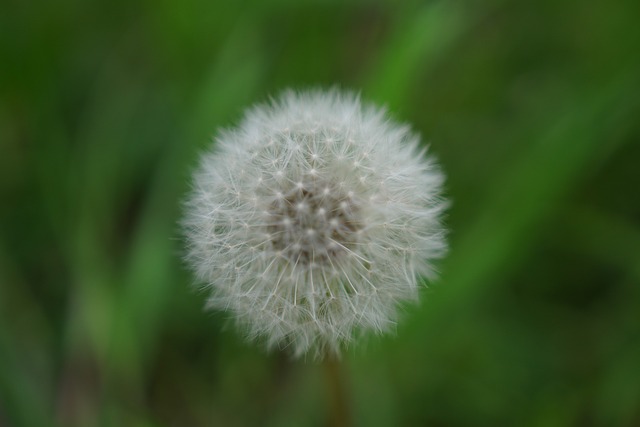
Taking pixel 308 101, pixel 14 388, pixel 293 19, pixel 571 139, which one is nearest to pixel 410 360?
pixel 571 139

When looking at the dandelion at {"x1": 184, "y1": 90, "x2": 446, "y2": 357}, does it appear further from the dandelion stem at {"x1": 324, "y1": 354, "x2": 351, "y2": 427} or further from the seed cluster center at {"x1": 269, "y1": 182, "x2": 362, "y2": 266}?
the dandelion stem at {"x1": 324, "y1": 354, "x2": 351, "y2": 427}

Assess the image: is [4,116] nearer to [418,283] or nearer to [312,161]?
[312,161]

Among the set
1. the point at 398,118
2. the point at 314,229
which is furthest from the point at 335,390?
the point at 398,118

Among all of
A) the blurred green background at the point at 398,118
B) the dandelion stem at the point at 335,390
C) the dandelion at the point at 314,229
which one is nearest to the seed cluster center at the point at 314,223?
the dandelion at the point at 314,229

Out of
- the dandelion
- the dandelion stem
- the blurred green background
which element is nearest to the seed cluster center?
the dandelion

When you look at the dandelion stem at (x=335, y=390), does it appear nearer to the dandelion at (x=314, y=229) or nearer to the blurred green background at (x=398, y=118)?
the dandelion at (x=314, y=229)

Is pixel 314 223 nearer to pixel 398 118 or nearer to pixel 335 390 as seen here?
pixel 335 390

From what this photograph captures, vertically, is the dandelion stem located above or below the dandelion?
below
